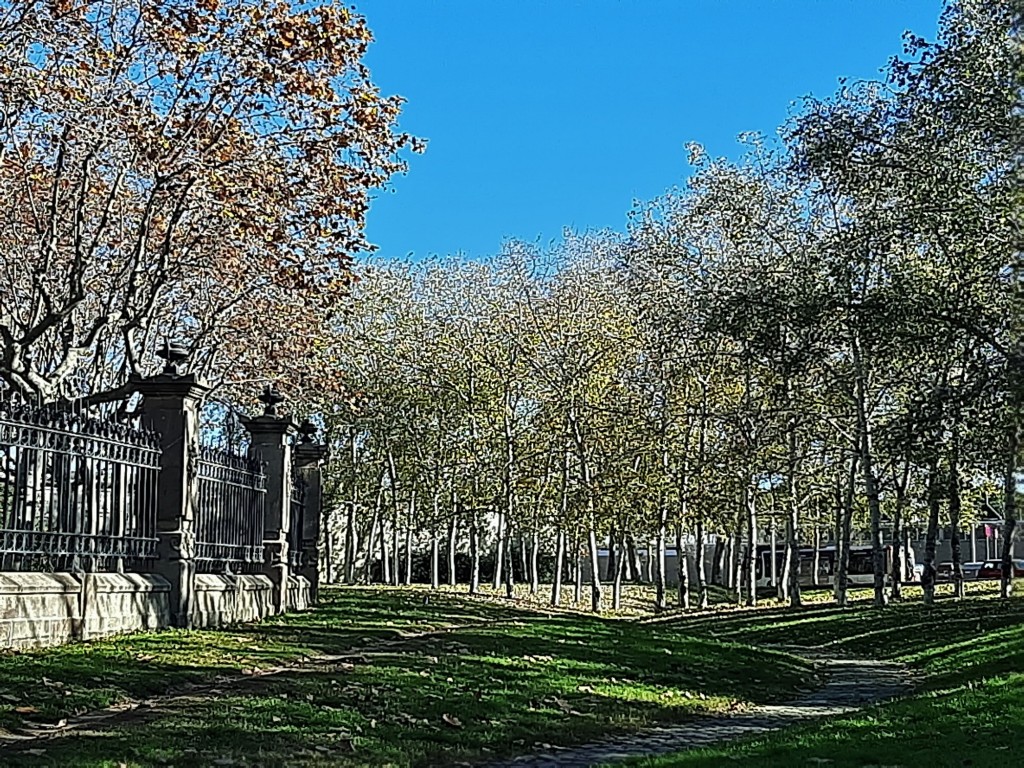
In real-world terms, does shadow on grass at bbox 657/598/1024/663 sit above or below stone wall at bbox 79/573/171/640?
below

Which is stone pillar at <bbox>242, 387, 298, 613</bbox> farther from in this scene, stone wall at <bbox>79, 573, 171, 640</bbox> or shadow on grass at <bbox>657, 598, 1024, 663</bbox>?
shadow on grass at <bbox>657, 598, 1024, 663</bbox>

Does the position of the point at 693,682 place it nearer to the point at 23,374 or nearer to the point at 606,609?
the point at 23,374

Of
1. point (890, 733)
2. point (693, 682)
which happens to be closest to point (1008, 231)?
point (693, 682)

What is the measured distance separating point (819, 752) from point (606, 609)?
120 feet

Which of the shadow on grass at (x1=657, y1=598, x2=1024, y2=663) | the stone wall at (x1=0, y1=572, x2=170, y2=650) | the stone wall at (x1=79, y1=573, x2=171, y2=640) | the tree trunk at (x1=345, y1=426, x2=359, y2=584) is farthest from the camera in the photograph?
the tree trunk at (x1=345, y1=426, x2=359, y2=584)

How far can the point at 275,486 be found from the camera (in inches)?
899

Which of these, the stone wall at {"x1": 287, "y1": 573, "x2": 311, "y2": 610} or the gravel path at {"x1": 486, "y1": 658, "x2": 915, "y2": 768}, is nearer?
the gravel path at {"x1": 486, "y1": 658, "x2": 915, "y2": 768}

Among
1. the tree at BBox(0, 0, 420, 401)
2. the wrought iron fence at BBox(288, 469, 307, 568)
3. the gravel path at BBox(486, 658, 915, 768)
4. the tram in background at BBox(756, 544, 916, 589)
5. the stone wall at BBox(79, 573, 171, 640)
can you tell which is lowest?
the tram in background at BBox(756, 544, 916, 589)

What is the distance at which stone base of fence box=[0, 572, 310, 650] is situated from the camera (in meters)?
13.3

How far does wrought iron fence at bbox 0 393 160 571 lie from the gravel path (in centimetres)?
627

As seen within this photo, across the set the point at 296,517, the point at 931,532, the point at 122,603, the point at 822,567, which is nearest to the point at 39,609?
the point at 122,603

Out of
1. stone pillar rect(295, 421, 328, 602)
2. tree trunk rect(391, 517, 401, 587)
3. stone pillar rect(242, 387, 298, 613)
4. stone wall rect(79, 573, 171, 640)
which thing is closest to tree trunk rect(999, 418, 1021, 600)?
stone pillar rect(242, 387, 298, 613)

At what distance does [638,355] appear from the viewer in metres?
44.5

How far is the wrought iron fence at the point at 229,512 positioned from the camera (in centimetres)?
1883
